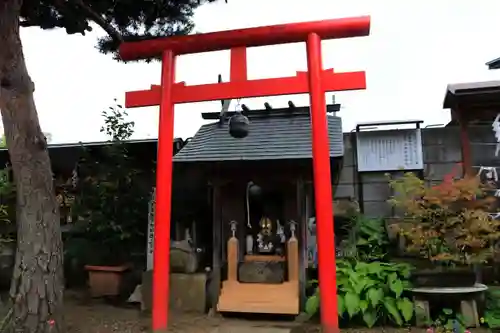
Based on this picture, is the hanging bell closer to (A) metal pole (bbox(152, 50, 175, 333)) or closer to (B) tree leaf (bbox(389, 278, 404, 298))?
(A) metal pole (bbox(152, 50, 175, 333))

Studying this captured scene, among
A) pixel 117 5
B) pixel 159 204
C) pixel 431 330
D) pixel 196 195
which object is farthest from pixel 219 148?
pixel 431 330

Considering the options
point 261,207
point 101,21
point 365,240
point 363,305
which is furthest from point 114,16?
point 363,305

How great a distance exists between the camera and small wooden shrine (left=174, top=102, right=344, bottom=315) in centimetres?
642

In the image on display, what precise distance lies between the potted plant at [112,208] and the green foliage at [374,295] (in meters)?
3.60

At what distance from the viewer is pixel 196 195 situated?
8.19 m

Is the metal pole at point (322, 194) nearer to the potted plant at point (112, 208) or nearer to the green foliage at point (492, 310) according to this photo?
the green foliage at point (492, 310)

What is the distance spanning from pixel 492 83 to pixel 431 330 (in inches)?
145

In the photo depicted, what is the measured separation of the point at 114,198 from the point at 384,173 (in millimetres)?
4741

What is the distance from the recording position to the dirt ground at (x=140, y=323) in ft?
17.6

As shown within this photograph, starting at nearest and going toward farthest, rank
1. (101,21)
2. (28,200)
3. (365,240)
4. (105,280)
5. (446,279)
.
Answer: (28,200), (446,279), (101,21), (365,240), (105,280)

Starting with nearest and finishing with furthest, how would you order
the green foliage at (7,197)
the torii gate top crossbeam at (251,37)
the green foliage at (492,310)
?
the torii gate top crossbeam at (251,37) < the green foliage at (492,310) < the green foliage at (7,197)

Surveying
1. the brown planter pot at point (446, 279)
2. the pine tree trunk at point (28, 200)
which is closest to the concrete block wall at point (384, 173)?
the brown planter pot at point (446, 279)

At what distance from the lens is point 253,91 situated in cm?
493

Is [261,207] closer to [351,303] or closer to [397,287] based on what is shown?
[351,303]
